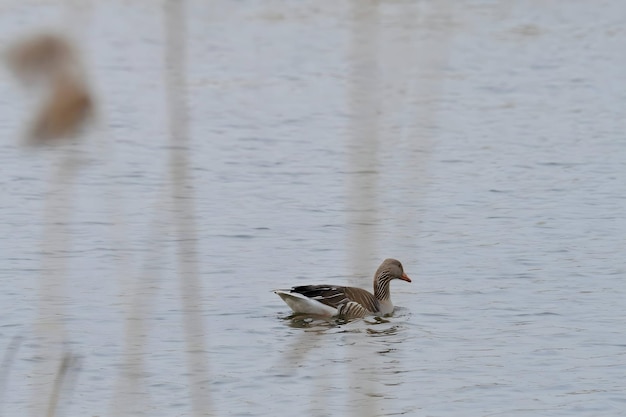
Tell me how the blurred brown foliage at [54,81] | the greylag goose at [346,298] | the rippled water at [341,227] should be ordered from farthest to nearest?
1. the greylag goose at [346,298]
2. the rippled water at [341,227]
3. the blurred brown foliage at [54,81]

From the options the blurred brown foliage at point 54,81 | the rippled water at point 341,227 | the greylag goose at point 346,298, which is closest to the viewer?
the blurred brown foliage at point 54,81

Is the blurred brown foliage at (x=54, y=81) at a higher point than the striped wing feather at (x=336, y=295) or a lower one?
higher

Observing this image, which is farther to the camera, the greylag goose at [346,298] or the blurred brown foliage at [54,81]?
the greylag goose at [346,298]

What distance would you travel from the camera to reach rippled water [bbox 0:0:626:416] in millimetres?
6305

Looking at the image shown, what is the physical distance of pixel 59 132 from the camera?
198cm

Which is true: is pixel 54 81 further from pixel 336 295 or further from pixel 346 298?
pixel 346 298

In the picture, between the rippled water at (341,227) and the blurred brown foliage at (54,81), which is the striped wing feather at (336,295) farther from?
the blurred brown foliage at (54,81)

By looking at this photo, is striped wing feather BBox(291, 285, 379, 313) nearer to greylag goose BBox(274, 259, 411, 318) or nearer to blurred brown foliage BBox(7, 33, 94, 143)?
greylag goose BBox(274, 259, 411, 318)

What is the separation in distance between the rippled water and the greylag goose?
0.37 feet

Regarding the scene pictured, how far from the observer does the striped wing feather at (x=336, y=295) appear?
8.48 m

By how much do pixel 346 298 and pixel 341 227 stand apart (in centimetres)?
238

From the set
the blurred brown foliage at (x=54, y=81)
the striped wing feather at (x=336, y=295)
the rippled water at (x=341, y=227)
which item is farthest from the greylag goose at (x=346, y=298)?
the blurred brown foliage at (x=54, y=81)

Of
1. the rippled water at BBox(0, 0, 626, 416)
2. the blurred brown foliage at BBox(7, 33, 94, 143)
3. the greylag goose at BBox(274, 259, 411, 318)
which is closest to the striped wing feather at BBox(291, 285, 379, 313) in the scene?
the greylag goose at BBox(274, 259, 411, 318)

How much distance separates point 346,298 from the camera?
8.66m
